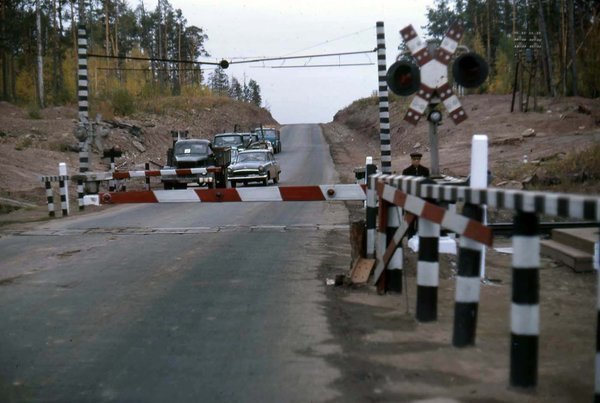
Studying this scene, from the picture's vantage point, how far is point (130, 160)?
42.2m

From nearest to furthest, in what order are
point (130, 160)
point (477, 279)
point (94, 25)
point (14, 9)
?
point (477, 279) < point (130, 160) < point (14, 9) < point (94, 25)

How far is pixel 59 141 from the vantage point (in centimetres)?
3997

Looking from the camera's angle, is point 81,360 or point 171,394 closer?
point 171,394

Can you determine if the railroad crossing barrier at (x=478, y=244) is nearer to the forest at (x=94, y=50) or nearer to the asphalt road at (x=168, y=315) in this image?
the asphalt road at (x=168, y=315)

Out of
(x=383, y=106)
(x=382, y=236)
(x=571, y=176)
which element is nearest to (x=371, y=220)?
(x=382, y=236)

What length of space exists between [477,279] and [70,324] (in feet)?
11.9

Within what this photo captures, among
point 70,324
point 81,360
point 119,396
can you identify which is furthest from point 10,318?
point 119,396

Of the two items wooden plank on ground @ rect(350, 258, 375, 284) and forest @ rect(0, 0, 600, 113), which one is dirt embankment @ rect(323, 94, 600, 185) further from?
wooden plank on ground @ rect(350, 258, 375, 284)

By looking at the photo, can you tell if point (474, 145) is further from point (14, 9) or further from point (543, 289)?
Result: point (14, 9)

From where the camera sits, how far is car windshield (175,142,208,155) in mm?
29328

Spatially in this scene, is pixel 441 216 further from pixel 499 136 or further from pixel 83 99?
pixel 499 136

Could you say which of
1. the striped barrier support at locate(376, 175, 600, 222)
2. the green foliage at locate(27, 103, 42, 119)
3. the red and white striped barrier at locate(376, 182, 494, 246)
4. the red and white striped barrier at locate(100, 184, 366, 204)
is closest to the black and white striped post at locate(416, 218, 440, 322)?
the red and white striped barrier at locate(376, 182, 494, 246)

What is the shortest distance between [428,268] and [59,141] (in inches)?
1431

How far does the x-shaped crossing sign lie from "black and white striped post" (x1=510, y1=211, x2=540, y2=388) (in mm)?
3740
